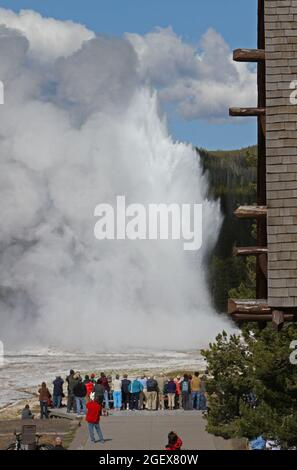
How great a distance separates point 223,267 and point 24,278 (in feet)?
47.9

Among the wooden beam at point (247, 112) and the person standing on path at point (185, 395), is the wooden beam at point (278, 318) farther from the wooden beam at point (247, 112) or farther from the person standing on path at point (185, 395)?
the person standing on path at point (185, 395)

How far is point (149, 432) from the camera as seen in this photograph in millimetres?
21703

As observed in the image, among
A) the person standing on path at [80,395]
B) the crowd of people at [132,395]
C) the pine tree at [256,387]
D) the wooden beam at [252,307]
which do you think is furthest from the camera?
the crowd of people at [132,395]

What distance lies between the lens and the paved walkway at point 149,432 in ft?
65.1

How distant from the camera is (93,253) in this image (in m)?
67.5

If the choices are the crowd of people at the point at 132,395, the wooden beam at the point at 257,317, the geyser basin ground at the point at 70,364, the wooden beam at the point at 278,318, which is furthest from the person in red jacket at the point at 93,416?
the geyser basin ground at the point at 70,364

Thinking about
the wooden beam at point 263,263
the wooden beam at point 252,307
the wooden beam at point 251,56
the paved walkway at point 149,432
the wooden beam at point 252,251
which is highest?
the wooden beam at point 251,56

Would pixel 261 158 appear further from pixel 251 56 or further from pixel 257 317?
pixel 257 317

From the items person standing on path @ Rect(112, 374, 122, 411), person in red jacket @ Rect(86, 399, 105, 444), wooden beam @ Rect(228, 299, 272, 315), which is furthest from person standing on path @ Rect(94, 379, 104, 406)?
wooden beam @ Rect(228, 299, 272, 315)

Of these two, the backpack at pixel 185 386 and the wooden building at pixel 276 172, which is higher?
the wooden building at pixel 276 172

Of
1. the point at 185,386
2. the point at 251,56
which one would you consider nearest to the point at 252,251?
the point at 251,56

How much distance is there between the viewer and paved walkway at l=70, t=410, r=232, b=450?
19844 mm

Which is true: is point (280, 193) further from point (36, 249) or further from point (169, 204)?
point (36, 249)
